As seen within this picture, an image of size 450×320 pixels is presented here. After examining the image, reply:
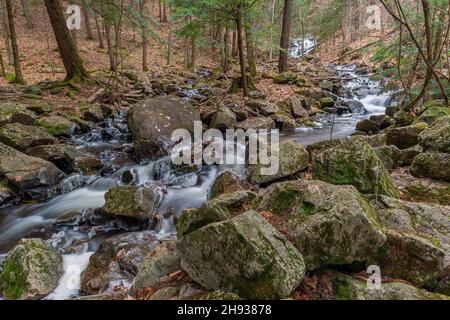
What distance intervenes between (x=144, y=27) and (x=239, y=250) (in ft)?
41.4

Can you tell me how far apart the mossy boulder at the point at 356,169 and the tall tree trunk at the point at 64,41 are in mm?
12369

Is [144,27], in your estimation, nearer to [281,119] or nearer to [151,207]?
[281,119]

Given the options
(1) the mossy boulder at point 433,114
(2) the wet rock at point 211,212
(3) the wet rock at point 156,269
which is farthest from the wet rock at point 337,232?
(1) the mossy boulder at point 433,114

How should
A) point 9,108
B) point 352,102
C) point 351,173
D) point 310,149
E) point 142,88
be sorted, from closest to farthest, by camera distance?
point 351,173, point 310,149, point 9,108, point 352,102, point 142,88

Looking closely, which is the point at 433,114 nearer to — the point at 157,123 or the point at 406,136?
the point at 406,136

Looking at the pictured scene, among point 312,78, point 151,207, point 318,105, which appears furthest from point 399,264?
point 312,78

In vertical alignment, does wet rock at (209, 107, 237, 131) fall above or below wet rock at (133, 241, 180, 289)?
above

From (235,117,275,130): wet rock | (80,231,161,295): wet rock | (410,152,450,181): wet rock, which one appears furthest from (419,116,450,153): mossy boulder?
(235,117,275,130): wet rock

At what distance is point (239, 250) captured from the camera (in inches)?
99.2

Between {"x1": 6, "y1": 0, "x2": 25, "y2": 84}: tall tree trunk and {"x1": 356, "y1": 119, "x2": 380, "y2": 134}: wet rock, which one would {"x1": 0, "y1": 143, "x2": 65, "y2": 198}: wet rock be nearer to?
{"x1": 6, "y1": 0, "x2": 25, "y2": 84}: tall tree trunk

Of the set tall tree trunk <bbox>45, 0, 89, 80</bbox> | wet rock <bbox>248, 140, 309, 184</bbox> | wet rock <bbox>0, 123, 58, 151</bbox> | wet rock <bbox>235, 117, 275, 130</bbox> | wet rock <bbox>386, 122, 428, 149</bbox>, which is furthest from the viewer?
tall tree trunk <bbox>45, 0, 89, 80</bbox>

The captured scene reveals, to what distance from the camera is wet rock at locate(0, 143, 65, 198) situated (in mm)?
6609

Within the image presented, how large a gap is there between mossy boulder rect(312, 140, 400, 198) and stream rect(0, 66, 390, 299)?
193 centimetres

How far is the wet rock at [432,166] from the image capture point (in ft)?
15.1
